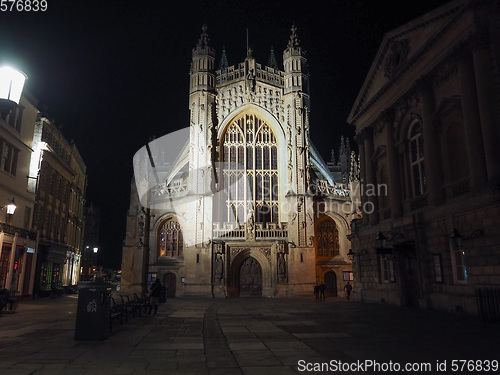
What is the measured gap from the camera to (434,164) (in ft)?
58.8

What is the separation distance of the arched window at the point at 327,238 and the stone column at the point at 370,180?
13.4 meters

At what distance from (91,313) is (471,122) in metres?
15.0

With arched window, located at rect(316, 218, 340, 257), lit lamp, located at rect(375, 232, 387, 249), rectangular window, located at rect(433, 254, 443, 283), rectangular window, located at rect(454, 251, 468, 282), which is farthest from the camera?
arched window, located at rect(316, 218, 340, 257)

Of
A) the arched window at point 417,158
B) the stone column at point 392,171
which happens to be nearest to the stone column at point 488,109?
the arched window at point 417,158

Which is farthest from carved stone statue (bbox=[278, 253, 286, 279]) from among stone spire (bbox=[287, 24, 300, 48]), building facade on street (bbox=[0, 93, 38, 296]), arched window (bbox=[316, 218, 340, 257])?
stone spire (bbox=[287, 24, 300, 48])

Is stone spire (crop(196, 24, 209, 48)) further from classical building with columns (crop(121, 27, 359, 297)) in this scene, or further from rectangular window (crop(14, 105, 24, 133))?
rectangular window (crop(14, 105, 24, 133))

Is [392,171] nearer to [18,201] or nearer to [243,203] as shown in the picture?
[243,203]

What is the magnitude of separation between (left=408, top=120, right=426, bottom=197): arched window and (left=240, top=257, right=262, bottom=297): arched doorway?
18.8 m

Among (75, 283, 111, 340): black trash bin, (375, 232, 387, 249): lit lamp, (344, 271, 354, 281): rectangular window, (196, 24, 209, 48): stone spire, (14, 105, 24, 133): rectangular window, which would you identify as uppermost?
(196, 24, 209, 48): stone spire

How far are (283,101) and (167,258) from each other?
62.9 feet

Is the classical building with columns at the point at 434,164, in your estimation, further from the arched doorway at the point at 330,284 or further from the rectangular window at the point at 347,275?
the arched doorway at the point at 330,284

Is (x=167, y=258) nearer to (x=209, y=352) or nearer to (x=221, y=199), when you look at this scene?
(x=221, y=199)

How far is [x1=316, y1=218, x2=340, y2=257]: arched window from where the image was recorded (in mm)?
37719

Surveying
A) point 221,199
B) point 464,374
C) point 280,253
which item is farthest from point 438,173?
point 221,199
